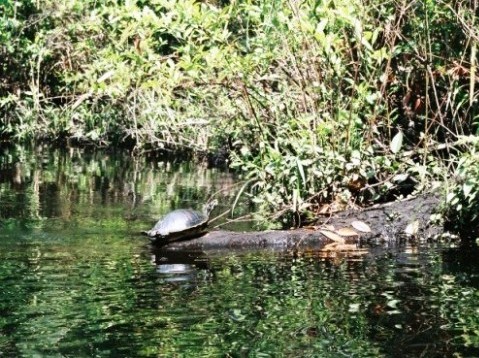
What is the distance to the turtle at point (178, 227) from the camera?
26.0 ft

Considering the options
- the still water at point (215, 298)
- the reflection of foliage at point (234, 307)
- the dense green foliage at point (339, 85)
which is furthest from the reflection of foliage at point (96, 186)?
the reflection of foliage at point (234, 307)

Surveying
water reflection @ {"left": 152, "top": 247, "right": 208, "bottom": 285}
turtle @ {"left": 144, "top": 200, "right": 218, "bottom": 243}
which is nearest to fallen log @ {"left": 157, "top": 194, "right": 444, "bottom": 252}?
turtle @ {"left": 144, "top": 200, "right": 218, "bottom": 243}

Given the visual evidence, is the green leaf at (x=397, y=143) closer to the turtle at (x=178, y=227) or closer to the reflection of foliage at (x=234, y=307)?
the reflection of foliage at (x=234, y=307)

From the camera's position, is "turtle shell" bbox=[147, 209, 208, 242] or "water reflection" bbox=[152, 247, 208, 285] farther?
"turtle shell" bbox=[147, 209, 208, 242]

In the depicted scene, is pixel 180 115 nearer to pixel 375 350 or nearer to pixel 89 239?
pixel 89 239

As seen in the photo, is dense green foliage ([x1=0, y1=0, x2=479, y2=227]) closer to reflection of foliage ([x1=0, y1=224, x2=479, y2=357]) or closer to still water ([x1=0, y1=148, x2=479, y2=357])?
still water ([x1=0, y1=148, x2=479, y2=357])

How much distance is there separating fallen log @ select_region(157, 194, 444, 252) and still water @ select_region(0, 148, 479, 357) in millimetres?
271

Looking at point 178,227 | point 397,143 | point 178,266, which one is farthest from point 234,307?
point 397,143

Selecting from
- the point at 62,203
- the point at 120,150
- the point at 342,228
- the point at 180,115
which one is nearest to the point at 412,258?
the point at 342,228

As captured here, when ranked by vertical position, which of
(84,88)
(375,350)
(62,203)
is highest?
(84,88)

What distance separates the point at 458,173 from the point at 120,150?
1311 centimetres

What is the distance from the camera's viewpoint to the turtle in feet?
26.0

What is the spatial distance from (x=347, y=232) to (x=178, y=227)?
5.07 feet

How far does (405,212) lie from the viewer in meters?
8.59
